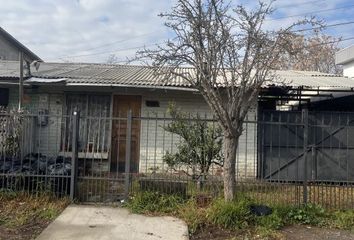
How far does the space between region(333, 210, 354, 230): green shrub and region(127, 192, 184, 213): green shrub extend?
260cm

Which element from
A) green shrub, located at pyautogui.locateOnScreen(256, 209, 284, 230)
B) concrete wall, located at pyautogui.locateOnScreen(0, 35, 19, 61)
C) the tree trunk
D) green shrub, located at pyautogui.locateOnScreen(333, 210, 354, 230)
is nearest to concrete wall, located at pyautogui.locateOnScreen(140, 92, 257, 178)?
green shrub, located at pyautogui.locateOnScreen(333, 210, 354, 230)

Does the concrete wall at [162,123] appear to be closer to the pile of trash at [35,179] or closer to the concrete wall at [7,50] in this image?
the pile of trash at [35,179]

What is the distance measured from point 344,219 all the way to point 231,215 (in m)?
1.96

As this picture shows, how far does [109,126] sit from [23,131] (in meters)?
3.02

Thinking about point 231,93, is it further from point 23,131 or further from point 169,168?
point 23,131

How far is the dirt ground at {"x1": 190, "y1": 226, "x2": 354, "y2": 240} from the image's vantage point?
6.71 m

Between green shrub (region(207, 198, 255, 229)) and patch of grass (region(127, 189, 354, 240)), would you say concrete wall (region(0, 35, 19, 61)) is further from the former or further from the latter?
green shrub (region(207, 198, 255, 229))

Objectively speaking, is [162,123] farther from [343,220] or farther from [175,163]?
[343,220]

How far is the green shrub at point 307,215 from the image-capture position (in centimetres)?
753

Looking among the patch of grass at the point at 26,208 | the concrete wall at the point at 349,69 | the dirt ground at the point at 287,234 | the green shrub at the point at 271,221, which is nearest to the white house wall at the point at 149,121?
the patch of grass at the point at 26,208

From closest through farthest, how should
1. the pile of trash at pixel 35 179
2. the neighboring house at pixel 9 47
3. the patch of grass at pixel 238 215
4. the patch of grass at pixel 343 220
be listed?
the patch of grass at pixel 238 215 < the patch of grass at pixel 343 220 < the pile of trash at pixel 35 179 < the neighboring house at pixel 9 47

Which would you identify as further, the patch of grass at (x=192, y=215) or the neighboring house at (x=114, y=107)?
the neighboring house at (x=114, y=107)

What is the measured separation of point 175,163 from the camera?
9898mm

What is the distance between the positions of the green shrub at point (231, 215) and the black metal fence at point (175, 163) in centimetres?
83
